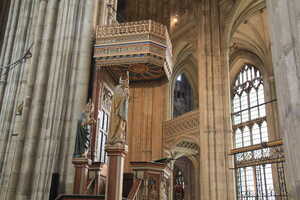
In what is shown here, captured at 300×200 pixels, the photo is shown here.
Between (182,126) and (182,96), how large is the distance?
22.6ft

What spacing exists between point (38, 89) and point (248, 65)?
16.4 metres

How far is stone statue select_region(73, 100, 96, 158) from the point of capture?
7207mm

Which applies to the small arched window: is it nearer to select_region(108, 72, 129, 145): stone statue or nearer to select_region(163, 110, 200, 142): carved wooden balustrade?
select_region(163, 110, 200, 142): carved wooden balustrade

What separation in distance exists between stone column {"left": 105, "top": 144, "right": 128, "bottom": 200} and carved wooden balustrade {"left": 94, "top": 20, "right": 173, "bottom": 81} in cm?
333

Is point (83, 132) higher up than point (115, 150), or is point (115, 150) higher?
point (83, 132)

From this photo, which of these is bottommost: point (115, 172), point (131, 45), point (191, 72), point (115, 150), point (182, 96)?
point (115, 172)

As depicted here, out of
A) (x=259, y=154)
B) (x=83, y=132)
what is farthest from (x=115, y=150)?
(x=259, y=154)

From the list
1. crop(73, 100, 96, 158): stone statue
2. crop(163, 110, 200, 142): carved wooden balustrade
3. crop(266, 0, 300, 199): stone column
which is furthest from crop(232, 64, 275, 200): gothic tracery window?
crop(266, 0, 300, 199): stone column

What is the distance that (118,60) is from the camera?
8766 mm

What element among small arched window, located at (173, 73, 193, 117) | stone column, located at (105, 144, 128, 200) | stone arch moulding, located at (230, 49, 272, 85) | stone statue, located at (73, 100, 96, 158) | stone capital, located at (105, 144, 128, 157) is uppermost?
stone arch moulding, located at (230, 49, 272, 85)

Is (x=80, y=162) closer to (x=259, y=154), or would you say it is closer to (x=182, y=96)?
(x=259, y=154)

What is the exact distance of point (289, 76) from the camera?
239cm

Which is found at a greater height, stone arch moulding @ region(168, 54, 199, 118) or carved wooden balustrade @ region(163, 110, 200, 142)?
stone arch moulding @ region(168, 54, 199, 118)

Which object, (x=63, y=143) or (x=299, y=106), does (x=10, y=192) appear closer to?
(x=63, y=143)
